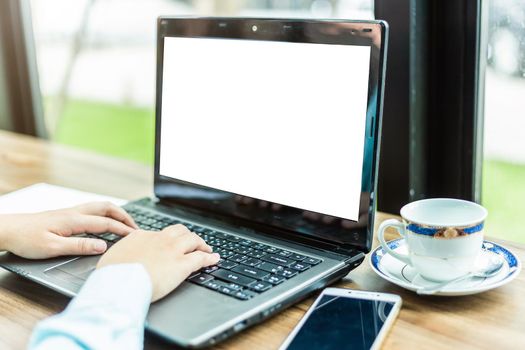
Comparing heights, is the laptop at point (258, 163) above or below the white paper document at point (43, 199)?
above

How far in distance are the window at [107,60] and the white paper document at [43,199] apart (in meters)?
0.69

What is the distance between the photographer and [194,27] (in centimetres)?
96

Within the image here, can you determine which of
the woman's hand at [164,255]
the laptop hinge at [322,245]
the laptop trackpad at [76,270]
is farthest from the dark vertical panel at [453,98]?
the laptop trackpad at [76,270]

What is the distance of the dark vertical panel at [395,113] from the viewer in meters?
1.04

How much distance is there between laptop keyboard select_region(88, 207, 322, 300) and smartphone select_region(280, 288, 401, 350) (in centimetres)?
5

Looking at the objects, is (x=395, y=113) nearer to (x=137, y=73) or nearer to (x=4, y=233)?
(x=4, y=233)

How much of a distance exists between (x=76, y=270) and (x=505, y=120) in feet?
2.42

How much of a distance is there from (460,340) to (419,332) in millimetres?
41

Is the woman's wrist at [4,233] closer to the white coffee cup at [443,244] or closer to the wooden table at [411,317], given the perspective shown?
the wooden table at [411,317]

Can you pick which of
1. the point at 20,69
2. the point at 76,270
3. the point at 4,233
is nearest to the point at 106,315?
the point at 76,270

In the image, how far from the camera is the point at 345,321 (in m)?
0.69

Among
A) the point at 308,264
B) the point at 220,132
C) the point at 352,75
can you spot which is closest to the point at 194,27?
the point at 220,132

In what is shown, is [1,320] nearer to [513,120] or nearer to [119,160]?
[119,160]

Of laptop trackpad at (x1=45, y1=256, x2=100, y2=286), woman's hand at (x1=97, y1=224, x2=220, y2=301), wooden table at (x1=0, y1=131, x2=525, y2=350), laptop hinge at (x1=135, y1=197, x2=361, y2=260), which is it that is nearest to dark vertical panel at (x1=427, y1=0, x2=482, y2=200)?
wooden table at (x1=0, y1=131, x2=525, y2=350)
